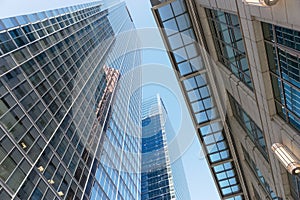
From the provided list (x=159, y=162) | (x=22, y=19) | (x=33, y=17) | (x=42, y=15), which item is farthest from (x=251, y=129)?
(x=159, y=162)

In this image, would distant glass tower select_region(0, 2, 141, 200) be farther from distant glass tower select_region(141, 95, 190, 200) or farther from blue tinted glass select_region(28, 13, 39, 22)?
distant glass tower select_region(141, 95, 190, 200)

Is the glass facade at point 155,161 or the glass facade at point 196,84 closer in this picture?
the glass facade at point 196,84

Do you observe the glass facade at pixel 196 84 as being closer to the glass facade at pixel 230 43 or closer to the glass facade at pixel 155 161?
the glass facade at pixel 230 43

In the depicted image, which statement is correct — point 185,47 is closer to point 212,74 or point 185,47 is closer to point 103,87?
point 212,74

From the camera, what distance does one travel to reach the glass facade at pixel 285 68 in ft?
26.4

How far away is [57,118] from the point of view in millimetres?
31359

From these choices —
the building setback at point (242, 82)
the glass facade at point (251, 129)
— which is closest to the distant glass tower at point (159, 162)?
the building setback at point (242, 82)

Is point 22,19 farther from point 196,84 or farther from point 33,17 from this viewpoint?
point 196,84

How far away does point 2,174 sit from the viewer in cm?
1855

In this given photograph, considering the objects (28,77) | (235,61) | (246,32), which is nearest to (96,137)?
(28,77)

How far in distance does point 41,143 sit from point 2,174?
23.0ft

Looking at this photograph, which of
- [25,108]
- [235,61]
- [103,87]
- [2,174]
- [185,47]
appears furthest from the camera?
[103,87]

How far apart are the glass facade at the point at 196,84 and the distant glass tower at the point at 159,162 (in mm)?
74348

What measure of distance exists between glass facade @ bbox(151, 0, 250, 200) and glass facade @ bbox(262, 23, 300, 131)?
36.8ft
